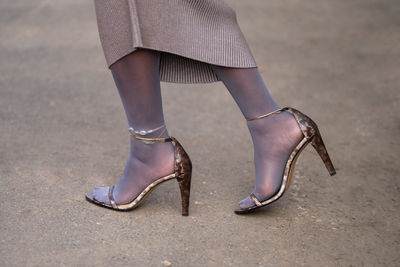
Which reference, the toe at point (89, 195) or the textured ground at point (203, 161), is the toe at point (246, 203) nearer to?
the textured ground at point (203, 161)

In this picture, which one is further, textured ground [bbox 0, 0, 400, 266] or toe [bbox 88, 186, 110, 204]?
toe [bbox 88, 186, 110, 204]

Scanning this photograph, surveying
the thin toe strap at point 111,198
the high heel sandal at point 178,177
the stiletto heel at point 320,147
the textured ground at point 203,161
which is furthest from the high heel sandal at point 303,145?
the thin toe strap at point 111,198

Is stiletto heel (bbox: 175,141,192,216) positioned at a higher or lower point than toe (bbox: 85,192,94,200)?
higher

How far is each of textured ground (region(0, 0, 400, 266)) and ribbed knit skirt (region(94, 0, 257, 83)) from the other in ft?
1.65

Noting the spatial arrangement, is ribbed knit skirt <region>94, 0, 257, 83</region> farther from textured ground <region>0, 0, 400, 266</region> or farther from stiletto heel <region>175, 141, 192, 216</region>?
textured ground <region>0, 0, 400, 266</region>

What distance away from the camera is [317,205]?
5.87 ft

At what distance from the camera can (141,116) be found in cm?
159

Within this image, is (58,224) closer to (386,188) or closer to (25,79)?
(386,188)

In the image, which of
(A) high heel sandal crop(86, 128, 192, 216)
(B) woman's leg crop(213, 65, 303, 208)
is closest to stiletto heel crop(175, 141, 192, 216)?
(A) high heel sandal crop(86, 128, 192, 216)

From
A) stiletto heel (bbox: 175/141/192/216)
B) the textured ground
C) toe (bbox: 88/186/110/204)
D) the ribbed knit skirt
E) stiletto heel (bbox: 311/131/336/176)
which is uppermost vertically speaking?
the ribbed knit skirt

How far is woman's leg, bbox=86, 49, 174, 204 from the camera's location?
1521 millimetres

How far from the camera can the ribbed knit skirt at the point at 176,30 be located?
146cm

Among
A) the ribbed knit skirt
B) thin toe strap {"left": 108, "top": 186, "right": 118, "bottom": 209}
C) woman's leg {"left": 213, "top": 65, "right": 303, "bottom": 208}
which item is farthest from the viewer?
thin toe strap {"left": 108, "top": 186, "right": 118, "bottom": 209}

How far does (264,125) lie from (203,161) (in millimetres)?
587
